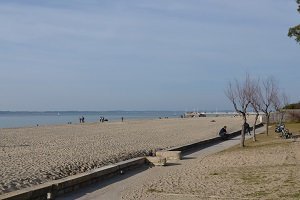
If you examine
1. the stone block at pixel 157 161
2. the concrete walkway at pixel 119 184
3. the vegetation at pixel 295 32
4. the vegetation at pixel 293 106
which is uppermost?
the vegetation at pixel 295 32

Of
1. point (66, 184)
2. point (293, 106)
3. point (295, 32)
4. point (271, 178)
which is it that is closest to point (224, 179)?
point (271, 178)

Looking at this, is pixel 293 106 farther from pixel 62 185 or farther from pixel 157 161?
pixel 62 185

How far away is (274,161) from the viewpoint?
16.0 m

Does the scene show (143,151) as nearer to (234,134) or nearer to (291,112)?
(234,134)

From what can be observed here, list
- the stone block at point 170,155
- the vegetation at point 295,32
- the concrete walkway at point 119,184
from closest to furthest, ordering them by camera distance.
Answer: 1. the concrete walkway at point 119,184
2. the stone block at point 170,155
3. the vegetation at point 295,32

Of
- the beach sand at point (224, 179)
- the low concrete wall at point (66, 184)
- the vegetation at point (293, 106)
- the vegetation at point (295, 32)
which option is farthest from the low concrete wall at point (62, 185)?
the vegetation at point (293, 106)

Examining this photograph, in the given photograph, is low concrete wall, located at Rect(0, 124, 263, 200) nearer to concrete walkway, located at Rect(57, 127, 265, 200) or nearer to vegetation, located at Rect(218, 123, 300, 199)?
concrete walkway, located at Rect(57, 127, 265, 200)

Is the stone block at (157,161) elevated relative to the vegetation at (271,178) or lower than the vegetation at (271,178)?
elevated

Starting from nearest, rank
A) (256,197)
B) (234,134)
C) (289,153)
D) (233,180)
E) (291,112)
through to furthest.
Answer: (256,197) < (233,180) < (289,153) < (234,134) < (291,112)

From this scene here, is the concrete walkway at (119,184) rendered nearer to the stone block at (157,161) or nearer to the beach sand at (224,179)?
the beach sand at (224,179)

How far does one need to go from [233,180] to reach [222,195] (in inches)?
83.7

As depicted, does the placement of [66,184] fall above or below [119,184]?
above

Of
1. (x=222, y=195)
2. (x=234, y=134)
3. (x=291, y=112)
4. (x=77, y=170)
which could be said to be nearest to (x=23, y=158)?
(x=77, y=170)

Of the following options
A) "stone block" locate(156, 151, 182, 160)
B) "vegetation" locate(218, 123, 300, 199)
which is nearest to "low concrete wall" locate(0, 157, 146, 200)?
"vegetation" locate(218, 123, 300, 199)
